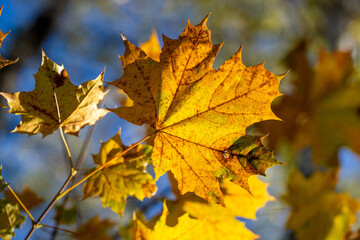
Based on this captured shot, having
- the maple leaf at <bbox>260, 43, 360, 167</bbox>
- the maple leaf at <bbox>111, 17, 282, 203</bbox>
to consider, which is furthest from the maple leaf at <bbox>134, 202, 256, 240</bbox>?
the maple leaf at <bbox>260, 43, 360, 167</bbox>

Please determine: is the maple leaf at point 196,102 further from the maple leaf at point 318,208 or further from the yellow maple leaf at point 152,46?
the maple leaf at point 318,208

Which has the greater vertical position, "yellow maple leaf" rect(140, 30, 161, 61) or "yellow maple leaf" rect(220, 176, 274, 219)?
"yellow maple leaf" rect(140, 30, 161, 61)

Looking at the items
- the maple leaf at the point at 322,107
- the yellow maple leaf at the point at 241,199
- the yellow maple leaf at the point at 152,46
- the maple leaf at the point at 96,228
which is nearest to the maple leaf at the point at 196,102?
the yellow maple leaf at the point at 241,199

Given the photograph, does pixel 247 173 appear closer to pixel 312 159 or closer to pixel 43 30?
pixel 312 159

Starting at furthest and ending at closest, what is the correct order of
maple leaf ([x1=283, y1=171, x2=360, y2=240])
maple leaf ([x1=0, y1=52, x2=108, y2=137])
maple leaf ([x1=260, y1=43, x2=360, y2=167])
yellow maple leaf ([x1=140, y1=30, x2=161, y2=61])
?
maple leaf ([x1=260, y1=43, x2=360, y2=167]), maple leaf ([x1=283, y1=171, x2=360, y2=240]), yellow maple leaf ([x1=140, y1=30, x2=161, y2=61]), maple leaf ([x1=0, y1=52, x2=108, y2=137])

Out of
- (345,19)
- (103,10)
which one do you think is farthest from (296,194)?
(103,10)

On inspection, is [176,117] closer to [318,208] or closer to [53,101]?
[53,101]

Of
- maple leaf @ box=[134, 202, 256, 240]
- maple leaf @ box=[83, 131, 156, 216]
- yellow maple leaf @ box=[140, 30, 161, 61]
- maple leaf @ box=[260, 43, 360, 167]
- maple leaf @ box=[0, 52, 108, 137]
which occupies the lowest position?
maple leaf @ box=[134, 202, 256, 240]

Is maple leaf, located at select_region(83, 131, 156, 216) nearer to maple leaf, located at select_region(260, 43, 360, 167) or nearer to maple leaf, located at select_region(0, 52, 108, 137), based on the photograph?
maple leaf, located at select_region(0, 52, 108, 137)
